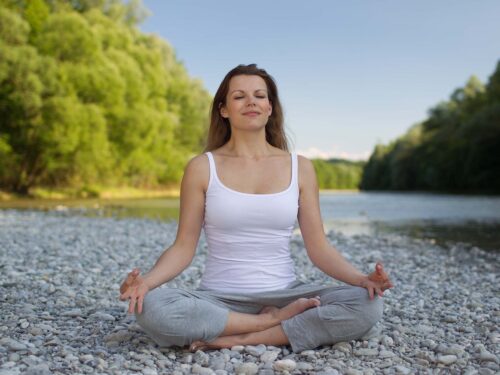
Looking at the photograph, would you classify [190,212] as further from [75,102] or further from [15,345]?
[75,102]

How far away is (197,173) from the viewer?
11.6 ft

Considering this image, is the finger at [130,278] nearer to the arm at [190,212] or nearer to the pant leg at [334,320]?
the arm at [190,212]

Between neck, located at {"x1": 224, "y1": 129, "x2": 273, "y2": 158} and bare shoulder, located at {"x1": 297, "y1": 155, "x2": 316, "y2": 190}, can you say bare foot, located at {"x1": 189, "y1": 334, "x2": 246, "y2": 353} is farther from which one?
neck, located at {"x1": 224, "y1": 129, "x2": 273, "y2": 158}

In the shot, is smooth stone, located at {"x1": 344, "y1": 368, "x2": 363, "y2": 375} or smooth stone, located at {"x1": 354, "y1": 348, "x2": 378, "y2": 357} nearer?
smooth stone, located at {"x1": 344, "y1": 368, "x2": 363, "y2": 375}

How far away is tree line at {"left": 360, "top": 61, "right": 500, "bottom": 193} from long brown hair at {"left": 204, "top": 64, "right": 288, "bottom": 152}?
4166 cm

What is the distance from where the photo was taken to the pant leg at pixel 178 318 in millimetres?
3232

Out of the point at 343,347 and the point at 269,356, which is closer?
the point at 269,356

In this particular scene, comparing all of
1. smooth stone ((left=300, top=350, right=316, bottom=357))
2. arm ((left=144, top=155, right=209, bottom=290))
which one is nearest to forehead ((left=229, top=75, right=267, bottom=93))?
arm ((left=144, top=155, right=209, bottom=290))

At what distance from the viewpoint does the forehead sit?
364 centimetres

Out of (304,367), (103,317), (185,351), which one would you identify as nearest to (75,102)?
(103,317)

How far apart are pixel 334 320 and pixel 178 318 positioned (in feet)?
3.12

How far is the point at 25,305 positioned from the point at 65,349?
53.4 inches

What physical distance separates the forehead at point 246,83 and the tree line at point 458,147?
42.0m

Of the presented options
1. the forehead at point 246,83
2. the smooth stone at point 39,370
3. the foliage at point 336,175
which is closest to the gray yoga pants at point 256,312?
the smooth stone at point 39,370
